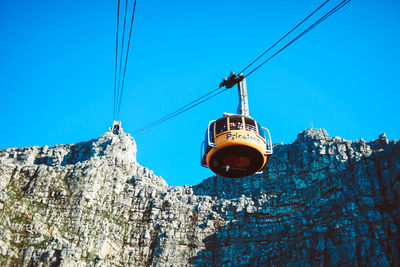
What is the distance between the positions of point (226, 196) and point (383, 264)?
44.0 meters

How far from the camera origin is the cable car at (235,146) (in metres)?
23.8

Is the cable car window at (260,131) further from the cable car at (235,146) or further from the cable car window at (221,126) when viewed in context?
the cable car window at (221,126)

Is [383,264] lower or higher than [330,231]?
lower

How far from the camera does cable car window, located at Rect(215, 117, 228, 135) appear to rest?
24406mm

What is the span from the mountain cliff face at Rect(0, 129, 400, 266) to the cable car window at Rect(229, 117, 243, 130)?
190ft

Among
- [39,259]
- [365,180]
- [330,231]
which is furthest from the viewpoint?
[365,180]

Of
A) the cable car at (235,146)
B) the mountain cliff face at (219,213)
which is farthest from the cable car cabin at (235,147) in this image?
the mountain cliff face at (219,213)

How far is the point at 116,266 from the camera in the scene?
273 feet

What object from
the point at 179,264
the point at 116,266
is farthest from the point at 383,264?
the point at 116,266

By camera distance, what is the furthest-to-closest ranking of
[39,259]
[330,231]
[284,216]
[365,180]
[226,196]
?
[226,196]
[284,216]
[365,180]
[330,231]
[39,259]

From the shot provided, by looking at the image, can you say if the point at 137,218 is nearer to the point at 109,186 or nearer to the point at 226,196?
the point at 109,186

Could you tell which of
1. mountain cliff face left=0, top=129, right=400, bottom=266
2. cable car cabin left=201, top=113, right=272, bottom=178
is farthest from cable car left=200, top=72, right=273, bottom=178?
mountain cliff face left=0, top=129, right=400, bottom=266

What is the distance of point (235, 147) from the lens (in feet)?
78.2

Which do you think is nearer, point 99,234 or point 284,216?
point 99,234
